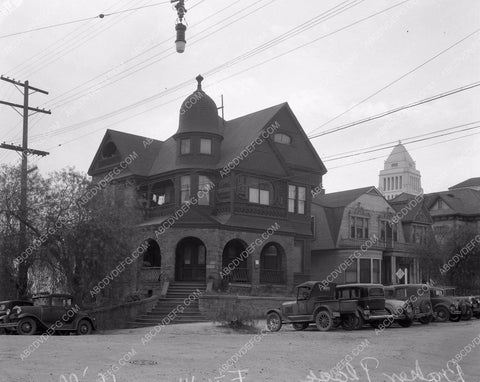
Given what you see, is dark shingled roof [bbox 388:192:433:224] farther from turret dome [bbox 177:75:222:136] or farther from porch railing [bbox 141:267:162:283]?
porch railing [bbox 141:267:162:283]

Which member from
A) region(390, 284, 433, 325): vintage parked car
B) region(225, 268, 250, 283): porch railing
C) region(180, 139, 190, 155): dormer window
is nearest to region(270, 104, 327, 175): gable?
region(180, 139, 190, 155): dormer window

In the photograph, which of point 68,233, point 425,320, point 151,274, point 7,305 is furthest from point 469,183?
point 7,305

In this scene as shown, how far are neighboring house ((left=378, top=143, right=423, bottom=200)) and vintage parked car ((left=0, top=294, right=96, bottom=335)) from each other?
151098 mm

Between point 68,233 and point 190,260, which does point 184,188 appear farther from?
point 68,233

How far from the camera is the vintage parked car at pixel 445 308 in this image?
29673 millimetres

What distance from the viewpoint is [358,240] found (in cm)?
4666

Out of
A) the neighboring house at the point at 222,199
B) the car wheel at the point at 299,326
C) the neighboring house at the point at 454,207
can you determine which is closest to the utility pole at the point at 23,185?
the neighboring house at the point at 222,199

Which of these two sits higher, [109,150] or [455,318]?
[109,150]

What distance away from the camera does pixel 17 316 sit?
23109mm

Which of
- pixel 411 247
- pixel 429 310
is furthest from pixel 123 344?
pixel 411 247

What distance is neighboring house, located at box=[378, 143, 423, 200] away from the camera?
170375 mm

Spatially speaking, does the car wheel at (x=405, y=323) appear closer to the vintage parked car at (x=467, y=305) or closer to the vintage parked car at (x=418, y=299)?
the vintage parked car at (x=418, y=299)

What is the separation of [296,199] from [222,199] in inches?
244

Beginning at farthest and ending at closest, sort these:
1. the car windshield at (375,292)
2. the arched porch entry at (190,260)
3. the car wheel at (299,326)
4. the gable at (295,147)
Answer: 1. the gable at (295,147)
2. the arched porch entry at (190,260)
3. the car wheel at (299,326)
4. the car windshield at (375,292)
